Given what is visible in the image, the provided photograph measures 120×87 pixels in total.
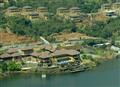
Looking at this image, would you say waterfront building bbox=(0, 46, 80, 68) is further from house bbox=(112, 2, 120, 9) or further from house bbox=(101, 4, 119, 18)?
house bbox=(112, 2, 120, 9)

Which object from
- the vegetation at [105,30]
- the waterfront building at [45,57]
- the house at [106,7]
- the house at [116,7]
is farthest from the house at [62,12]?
the waterfront building at [45,57]

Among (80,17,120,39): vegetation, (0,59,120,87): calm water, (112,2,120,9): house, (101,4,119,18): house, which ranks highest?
(112,2,120,9): house

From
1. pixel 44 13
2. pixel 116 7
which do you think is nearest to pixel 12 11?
pixel 44 13

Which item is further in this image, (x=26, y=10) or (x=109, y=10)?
(x=109, y=10)

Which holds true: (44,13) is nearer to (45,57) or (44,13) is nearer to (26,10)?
(26,10)

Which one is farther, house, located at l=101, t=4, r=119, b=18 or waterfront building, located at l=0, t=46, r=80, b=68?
house, located at l=101, t=4, r=119, b=18

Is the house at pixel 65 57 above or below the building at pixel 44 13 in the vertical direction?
below

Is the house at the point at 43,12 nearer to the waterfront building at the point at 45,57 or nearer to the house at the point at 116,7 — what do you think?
the house at the point at 116,7

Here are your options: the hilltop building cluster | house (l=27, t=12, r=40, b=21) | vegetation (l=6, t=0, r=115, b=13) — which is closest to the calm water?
house (l=27, t=12, r=40, b=21)
